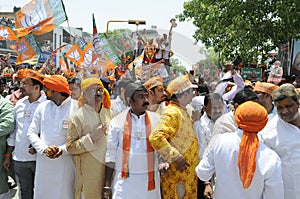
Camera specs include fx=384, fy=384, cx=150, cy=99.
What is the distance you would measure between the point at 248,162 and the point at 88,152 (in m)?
1.40

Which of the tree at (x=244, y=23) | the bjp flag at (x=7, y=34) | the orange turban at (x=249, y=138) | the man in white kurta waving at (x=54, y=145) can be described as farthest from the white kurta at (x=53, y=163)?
the tree at (x=244, y=23)

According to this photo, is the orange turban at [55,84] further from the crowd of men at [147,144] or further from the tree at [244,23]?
the tree at [244,23]

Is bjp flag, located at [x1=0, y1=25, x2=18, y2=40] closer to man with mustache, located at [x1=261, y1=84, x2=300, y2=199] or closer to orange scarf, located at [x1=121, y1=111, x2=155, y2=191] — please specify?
orange scarf, located at [x1=121, y1=111, x2=155, y2=191]

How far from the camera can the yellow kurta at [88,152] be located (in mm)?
3201

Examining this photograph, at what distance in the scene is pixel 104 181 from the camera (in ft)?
10.6

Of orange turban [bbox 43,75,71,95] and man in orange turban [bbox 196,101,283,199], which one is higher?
orange turban [bbox 43,75,71,95]

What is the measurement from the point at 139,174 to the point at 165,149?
295mm

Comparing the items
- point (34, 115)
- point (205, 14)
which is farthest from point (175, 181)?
point (205, 14)

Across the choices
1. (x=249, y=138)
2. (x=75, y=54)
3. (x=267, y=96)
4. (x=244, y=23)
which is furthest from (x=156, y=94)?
(x=244, y=23)

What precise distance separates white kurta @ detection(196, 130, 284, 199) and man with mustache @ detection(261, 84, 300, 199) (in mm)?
153

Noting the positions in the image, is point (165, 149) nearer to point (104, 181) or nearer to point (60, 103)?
point (104, 181)

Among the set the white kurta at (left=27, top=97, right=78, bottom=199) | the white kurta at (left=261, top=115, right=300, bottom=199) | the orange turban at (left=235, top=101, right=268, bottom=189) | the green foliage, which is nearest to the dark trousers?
the white kurta at (left=27, top=97, right=78, bottom=199)

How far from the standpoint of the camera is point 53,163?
11.3 ft

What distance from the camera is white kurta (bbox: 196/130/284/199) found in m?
2.42
